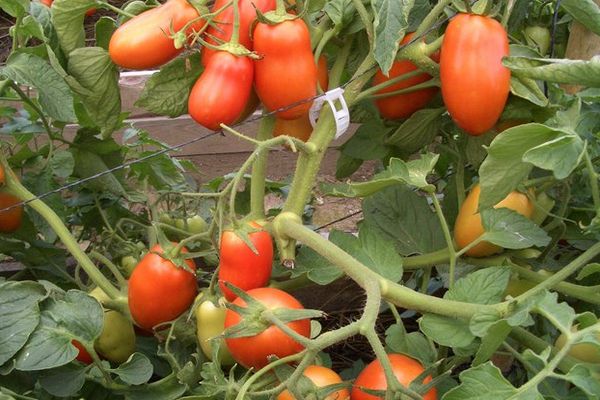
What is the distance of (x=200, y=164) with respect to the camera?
Answer: 8.65 ft

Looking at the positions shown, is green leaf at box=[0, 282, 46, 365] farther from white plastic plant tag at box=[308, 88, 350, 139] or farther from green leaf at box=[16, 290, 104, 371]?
white plastic plant tag at box=[308, 88, 350, 139]

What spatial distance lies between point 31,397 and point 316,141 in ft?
1.54

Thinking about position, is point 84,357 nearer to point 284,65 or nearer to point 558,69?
point 284,65

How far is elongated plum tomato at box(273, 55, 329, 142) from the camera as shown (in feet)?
3.59

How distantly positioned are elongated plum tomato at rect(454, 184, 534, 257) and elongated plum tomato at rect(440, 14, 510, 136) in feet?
0.44

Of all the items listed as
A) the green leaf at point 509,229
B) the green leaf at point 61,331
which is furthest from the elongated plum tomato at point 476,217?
the green leaf at point 61,331

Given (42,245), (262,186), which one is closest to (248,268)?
(262,186)

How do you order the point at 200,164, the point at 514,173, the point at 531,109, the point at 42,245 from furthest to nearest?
the point at 200,164, the point at 42,245, the point at 531,109, the point at 514,173

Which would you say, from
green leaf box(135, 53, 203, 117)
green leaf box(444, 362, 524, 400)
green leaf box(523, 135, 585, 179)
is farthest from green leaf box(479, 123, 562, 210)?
green leaf box(135, 53, 203, 117)

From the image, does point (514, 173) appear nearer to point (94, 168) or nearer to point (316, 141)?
point (316, 141)

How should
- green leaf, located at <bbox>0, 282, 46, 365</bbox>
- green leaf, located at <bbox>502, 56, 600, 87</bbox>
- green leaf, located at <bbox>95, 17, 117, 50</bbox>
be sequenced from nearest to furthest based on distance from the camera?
1. green leaf, located at <bbox>502, 56, 600, 87</bbox>
2. green leaf, located at <bbox>0, 282, 46, 365</bbox>
3. green leaf, located at <bbox>95, 17, 117, 50</bbox>

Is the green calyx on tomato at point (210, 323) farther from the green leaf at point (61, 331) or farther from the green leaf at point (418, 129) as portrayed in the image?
the green leaf at point (418, 129)

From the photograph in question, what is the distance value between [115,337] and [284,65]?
1.52 ft

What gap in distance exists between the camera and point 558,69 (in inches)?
33.8
